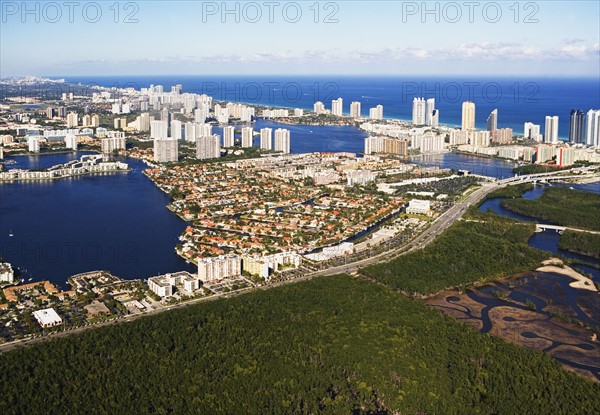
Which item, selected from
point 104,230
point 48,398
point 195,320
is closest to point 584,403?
point 195,320

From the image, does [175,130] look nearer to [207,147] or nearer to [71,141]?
[71,141]

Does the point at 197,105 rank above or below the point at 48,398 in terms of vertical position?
above

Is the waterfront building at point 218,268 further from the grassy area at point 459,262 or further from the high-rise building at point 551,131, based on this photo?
the high-rise building at point 551,131

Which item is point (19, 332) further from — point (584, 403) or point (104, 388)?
point (584, 403)

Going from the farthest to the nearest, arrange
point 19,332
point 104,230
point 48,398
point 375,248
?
point 104,230 → point 375,248 → point 19,332 → point 48,398

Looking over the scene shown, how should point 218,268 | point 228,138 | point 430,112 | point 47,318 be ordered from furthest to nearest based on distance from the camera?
1. point 430,112
2. point 228,138
3. point 218,268
4. point 47,318

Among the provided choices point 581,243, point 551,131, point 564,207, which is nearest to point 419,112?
point 551,131
